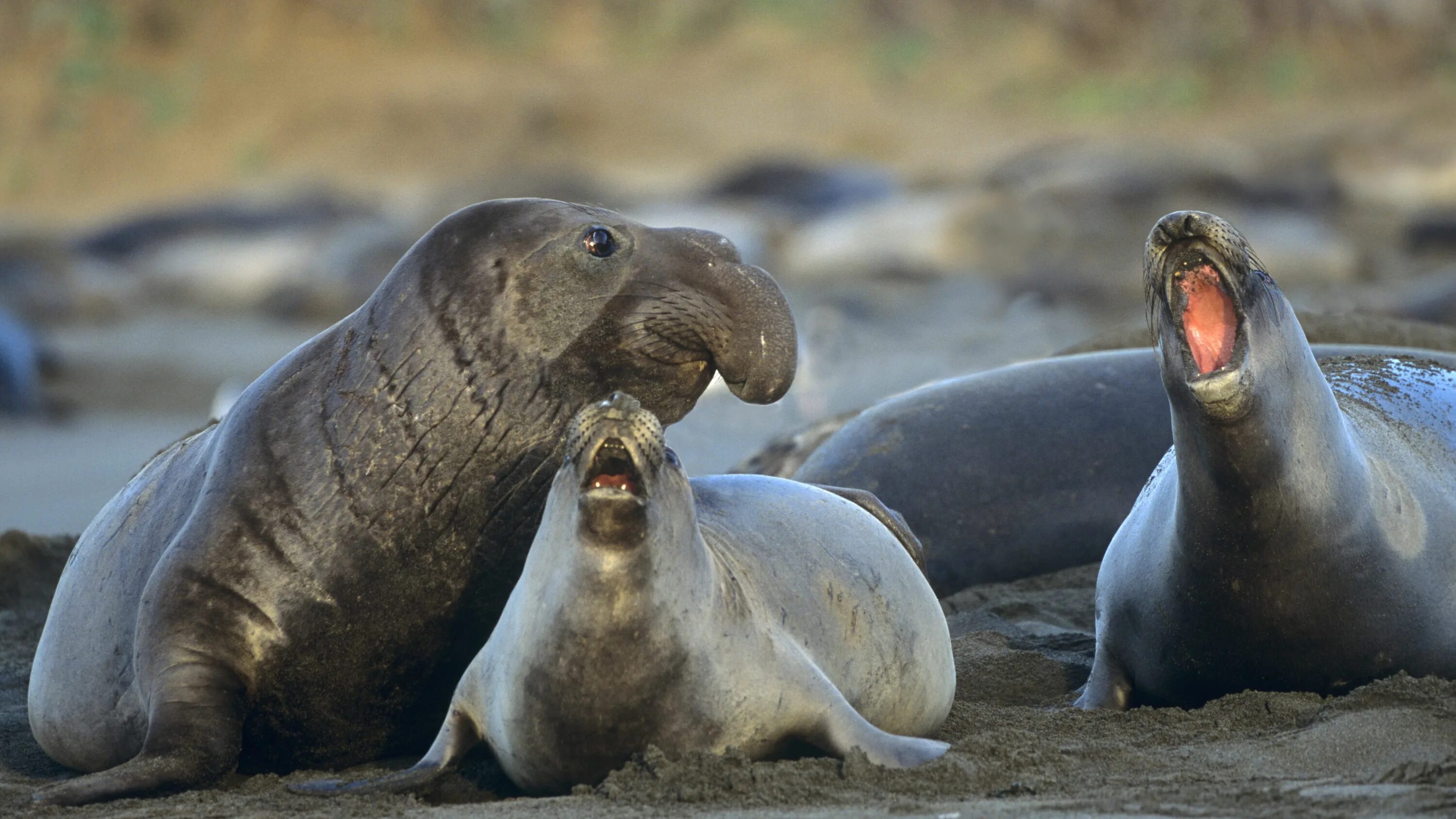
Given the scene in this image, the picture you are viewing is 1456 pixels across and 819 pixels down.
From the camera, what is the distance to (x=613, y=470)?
10.5 feet

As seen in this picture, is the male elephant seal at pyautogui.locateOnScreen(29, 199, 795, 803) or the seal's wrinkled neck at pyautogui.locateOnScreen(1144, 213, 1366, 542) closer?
the seal's wrinkled neck at pyautogui.locateOnScreen(1144, 213, 1366, 542)

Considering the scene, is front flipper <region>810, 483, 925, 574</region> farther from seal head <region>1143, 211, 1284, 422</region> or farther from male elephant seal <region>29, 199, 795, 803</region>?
seal head <region>1143, 211, 1284, 422</region>

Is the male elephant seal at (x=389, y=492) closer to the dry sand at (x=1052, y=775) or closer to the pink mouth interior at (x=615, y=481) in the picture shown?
the dry sand at (x=1052, y=775)

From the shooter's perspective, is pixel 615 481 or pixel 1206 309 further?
pixel 1206 309

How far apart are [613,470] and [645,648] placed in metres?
0.31

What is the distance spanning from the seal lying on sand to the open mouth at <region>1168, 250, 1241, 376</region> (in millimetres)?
885

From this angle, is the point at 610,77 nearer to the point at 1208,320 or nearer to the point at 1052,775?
the point at 1208,320

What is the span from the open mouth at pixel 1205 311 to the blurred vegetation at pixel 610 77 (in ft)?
79.2

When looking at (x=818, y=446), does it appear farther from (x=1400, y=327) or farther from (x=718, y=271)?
(x=718, y=271)

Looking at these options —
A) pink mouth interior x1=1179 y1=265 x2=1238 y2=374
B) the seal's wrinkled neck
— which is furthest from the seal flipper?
pink mouth interior x1=1179 y1=265 x2=1238 y2=374

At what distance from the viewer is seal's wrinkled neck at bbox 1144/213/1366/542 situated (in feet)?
12.1

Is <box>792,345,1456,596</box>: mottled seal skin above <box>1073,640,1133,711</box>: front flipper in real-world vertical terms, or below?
above

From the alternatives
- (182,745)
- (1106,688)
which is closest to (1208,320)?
(1106,688)

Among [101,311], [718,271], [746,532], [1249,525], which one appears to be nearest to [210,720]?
[746,532]
